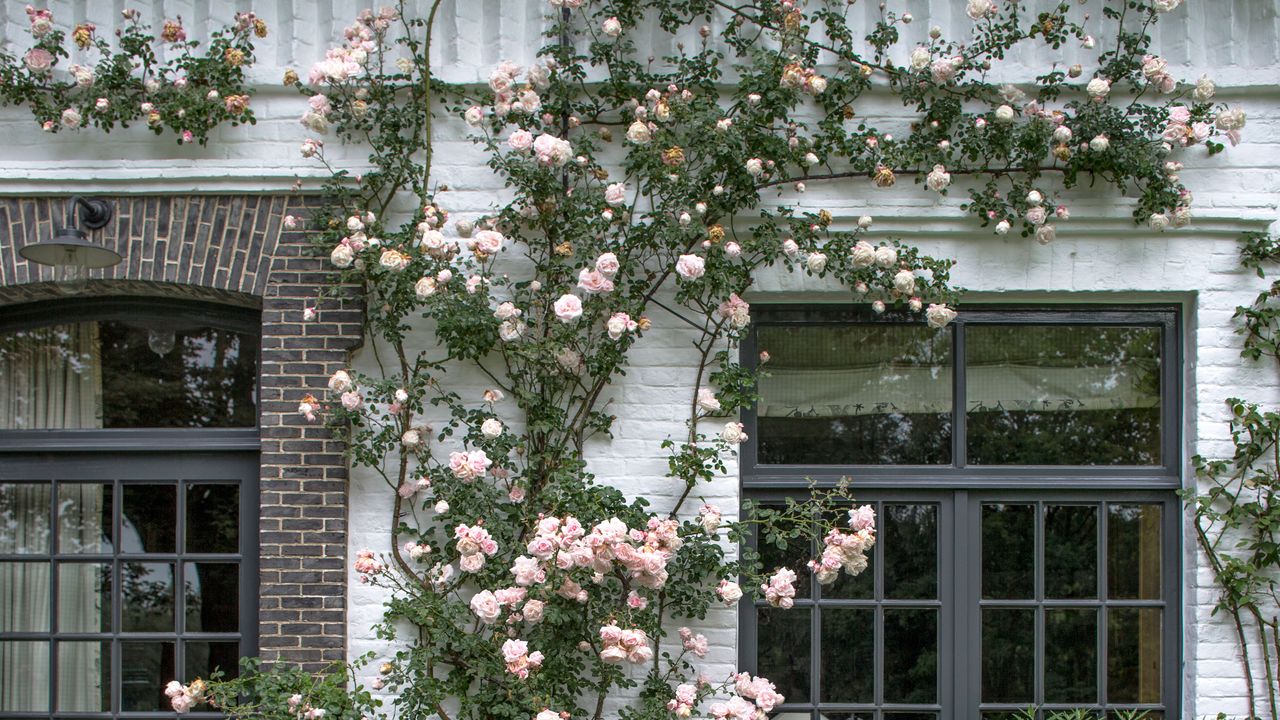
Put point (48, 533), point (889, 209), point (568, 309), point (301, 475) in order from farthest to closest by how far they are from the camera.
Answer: point (48, 533) < point (889, 209) < point (301, 475) < point (568, 309)

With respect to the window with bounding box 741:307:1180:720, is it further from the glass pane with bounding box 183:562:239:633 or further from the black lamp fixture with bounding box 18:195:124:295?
Result: the black lamp fixture with bounding box 18:195:124:295

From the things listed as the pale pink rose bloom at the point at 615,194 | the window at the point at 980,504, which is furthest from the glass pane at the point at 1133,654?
the pale pink rose bloom at the point at 615,194

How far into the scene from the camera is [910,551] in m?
4.46

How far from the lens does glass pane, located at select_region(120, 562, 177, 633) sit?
4504 millimetres

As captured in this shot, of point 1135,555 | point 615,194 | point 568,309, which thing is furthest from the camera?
point 1135,555

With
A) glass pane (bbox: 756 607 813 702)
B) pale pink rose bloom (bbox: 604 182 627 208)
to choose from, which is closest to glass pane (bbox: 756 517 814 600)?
glass pane (bbox: 756 607 813 702)

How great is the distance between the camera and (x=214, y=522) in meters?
4.51

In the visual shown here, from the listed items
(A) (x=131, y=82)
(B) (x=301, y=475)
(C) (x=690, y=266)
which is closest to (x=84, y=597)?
(B) (x=301, y=475)

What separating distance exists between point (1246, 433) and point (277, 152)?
4508 mm

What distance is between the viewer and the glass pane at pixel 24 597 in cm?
455

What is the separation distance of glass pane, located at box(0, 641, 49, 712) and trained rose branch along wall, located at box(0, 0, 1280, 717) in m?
1.54

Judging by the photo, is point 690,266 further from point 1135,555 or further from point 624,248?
point 1135,555

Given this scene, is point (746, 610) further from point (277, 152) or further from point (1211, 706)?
point (277, 152)

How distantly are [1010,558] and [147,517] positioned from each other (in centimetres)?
402
